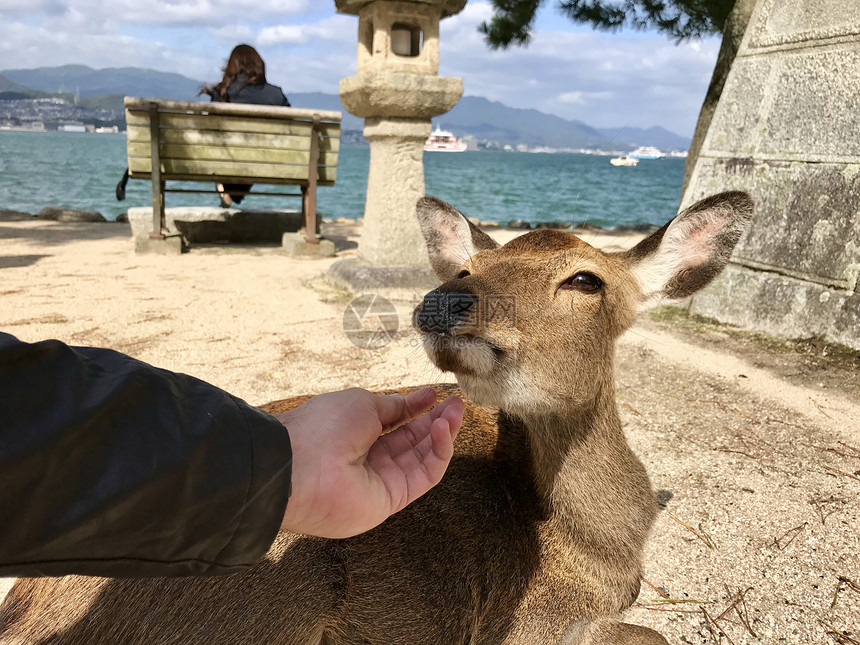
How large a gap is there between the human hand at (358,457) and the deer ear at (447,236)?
111 centimetres

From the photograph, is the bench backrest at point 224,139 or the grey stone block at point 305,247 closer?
the bench backrest at point 224,139

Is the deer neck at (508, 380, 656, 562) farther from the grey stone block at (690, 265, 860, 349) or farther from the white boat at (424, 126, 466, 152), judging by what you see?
the grey stone block at (690, 265, 860, 349)

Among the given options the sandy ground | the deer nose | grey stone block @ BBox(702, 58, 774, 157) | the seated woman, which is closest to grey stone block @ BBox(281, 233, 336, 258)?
the sandy ground

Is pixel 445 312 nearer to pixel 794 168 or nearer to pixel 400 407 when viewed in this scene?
pixel 400 407

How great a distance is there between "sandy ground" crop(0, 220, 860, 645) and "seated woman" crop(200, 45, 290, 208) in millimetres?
3020

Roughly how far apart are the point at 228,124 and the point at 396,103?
113 inches

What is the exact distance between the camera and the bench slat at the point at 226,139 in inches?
332

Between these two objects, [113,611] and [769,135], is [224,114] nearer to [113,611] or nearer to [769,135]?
[769,135]

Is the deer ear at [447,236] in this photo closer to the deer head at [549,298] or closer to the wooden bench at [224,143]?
the deer head at [549,298]

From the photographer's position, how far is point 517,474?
2.50 metres

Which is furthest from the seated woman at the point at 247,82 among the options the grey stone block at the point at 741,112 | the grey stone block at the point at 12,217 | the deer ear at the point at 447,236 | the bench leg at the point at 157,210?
the deer ear at the point at 447,236

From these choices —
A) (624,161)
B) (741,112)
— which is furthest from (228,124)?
(624,161)

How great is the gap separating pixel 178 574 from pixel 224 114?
8416 mm

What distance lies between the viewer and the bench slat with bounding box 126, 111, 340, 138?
8398 mm
